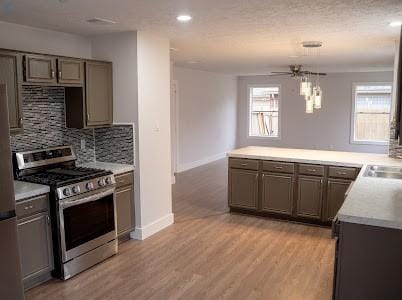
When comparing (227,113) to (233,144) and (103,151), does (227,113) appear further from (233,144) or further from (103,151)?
(103,151)

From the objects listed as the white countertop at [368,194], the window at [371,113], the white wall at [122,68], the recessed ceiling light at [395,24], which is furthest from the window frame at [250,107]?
the white wall at [122,68]

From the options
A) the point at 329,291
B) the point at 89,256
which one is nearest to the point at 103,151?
the point at 89,256

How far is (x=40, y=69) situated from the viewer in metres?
3.43

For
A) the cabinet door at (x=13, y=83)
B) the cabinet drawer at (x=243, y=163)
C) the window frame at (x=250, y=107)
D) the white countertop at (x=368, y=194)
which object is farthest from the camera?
the window frame at (x=250, y=107)

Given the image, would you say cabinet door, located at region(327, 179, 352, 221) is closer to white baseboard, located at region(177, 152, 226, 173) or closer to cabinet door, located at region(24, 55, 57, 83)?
cabinet door, located at region(24, 55, 57, 83)

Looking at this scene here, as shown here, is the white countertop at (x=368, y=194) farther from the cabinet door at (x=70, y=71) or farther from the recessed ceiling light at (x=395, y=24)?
the cabinet door at (x=70, y=71)

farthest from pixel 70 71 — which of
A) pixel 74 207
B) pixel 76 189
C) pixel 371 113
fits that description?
pixel 371 113

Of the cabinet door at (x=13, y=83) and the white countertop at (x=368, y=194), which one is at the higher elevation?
the cabinet door at (x=13, y=83)

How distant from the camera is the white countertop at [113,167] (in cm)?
400

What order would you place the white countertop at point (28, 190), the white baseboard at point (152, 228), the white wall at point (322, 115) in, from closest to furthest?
the white countertop at point (28, 190) → the white baseboard at point (152, 228) → the white wall at point (322, 115)

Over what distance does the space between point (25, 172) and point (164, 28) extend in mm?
1981

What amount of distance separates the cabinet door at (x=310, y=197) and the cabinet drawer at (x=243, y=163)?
64cm

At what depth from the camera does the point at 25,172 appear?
356 cm

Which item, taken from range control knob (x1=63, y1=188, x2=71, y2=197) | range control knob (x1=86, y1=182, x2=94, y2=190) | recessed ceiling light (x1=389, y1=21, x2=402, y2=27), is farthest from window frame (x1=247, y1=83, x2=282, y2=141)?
range control knob (x1=63, y1=188, x2=71, y2=197)
